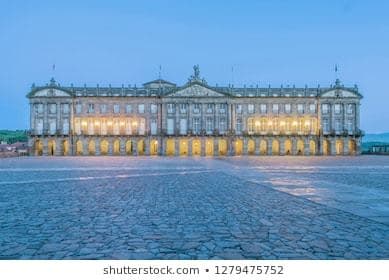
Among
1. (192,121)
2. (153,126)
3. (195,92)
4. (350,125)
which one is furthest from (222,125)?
(350,125)

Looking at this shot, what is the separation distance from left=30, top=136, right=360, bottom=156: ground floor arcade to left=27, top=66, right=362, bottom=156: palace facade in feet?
0.57

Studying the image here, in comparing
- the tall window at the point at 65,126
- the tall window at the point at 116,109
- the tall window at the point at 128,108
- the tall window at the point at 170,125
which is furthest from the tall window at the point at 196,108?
the tall window at the point at 65,126

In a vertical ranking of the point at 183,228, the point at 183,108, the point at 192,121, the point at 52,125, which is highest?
the point at 183,108

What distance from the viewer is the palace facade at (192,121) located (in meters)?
63.8

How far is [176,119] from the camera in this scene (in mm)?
64875

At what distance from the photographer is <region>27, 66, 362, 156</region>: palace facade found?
63.8 meters

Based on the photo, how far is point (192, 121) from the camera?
65125mm

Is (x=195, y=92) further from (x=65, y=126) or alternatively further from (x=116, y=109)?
(x=65, y=126)

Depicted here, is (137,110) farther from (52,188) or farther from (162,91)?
(52,188)

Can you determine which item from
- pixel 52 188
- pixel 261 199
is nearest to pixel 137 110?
pixel 52 188

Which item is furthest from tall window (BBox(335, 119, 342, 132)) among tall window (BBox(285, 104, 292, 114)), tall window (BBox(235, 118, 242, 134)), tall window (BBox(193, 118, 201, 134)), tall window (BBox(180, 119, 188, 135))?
tall window (BBox(180, 119, 188, 135))

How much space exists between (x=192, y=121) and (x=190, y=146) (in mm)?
4837

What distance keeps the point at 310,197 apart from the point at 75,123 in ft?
197

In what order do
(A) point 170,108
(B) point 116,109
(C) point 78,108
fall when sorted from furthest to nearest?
(A) point 170,108 → (B) point 116,109 → (C) point 78,108
